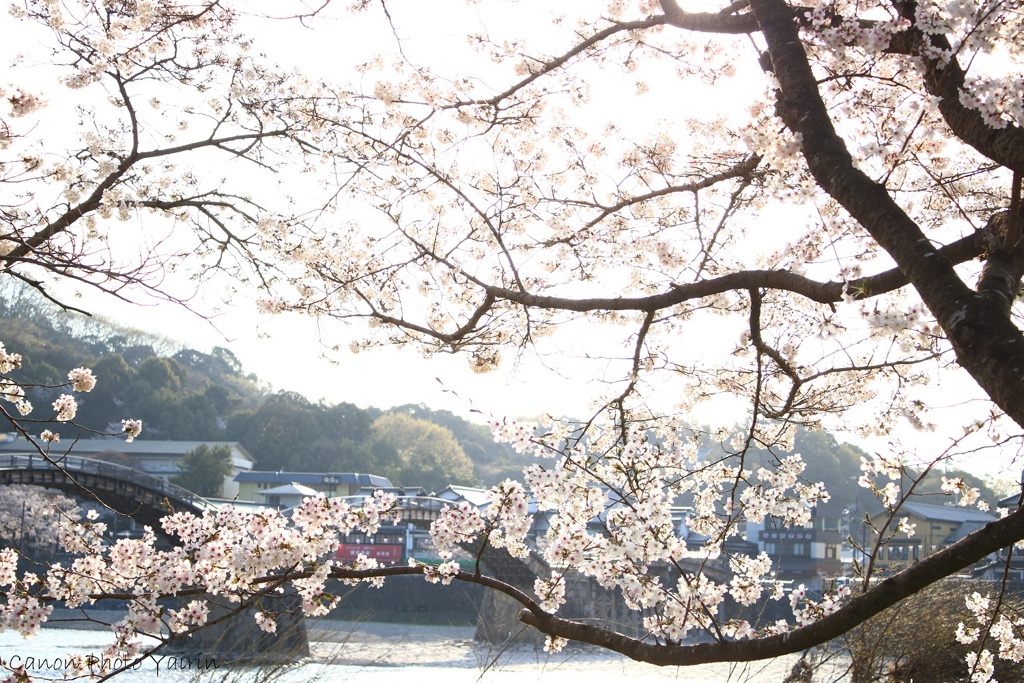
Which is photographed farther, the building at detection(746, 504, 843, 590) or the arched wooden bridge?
the building at detection(746, 504, 843, 590)

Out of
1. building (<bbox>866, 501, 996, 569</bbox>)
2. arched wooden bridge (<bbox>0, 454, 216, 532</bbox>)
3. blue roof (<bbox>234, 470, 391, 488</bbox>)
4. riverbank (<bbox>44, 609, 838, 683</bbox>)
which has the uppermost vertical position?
building (<bbox>866, 501, 996, 569</bbox>)

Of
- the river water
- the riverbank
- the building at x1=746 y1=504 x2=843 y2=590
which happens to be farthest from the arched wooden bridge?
the building at x1=746 y1=504 x2=843 y2=590

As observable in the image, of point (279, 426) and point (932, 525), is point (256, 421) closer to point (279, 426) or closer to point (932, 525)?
point (279, 426)

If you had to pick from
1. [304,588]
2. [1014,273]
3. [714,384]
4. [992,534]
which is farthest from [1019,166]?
[714,384]

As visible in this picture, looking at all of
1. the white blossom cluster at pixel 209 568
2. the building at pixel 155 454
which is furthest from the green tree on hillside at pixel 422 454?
the white blossom cluster at pixel 209 568

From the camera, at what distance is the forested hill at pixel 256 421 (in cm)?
4244

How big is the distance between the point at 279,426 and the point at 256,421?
1.28 metres

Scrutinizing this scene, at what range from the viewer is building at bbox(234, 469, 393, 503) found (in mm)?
38062

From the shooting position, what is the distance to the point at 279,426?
45594 mm

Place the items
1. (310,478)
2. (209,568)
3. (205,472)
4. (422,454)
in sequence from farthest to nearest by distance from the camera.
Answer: (422,454), (310,478), (205,472), (209,568)

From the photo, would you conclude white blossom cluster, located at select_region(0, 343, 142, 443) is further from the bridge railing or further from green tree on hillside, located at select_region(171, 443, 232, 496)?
green tree on hillside, located at select_region(171, 443, 232, 496)

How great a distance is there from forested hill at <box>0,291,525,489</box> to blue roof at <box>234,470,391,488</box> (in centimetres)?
273

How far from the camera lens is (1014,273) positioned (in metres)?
2.23

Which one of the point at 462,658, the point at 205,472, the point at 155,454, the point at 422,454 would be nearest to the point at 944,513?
the point at 462,658
